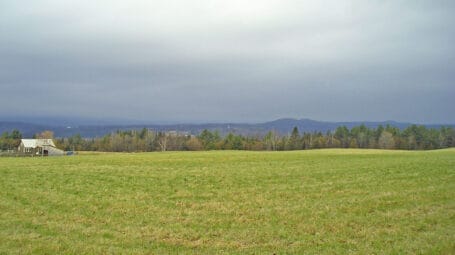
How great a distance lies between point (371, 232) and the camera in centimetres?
1277

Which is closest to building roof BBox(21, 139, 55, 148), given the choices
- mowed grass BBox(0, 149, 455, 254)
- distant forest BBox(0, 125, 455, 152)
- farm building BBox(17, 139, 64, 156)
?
farm building BBox(17, 139, 64, 156)

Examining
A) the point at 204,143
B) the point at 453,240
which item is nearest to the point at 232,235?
the point at 453,240

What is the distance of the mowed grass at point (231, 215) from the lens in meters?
11.5

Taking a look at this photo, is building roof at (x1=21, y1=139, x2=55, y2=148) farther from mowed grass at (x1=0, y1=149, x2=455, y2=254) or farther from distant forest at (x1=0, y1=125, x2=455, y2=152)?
mowed grass at (x1=0, y1=149, x2=455, y2=254)

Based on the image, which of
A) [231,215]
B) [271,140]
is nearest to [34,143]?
[271,140]

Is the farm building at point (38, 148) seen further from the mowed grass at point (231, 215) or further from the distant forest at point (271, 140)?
the mowed grass at point (231, 215)

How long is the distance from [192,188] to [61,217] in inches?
336

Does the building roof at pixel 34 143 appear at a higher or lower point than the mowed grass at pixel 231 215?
higher

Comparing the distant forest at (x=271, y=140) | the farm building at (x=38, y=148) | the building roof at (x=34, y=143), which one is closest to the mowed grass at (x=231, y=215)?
the farm building at (x=38, y=148)

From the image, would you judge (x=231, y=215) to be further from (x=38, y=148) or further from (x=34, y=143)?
(x=34, y=143)

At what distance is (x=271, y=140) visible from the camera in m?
159

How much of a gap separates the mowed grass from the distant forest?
12379 centimetres

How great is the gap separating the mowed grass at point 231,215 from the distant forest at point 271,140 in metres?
124

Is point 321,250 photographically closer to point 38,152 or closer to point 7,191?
point 7,191
